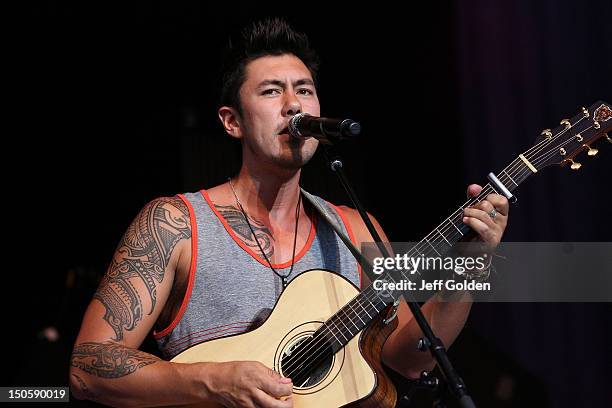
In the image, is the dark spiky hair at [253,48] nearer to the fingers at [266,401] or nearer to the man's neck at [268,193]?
the man's neck at [268,193]

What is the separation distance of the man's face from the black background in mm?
885

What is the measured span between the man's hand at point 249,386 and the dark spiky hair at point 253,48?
96 centimetres

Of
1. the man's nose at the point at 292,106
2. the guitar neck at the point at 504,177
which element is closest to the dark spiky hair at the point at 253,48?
the man's nose at the point at 292,106

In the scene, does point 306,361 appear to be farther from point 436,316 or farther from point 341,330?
point 436,316

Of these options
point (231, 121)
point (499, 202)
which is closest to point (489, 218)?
point (499, 202)

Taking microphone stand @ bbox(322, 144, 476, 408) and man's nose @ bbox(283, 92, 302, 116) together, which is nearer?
microphone stand @ bbox(322, 144, 476, 408)

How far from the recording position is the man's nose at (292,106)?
2.57m

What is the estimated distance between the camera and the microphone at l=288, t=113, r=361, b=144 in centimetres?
207

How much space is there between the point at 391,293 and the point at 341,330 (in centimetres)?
19

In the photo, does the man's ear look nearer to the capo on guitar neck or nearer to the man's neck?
the man's neck

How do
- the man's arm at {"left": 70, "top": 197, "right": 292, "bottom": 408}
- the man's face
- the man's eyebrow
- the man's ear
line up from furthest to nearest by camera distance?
the man's ear → the man's eyebrow → the man's face → the man's arm at {"left": 70, "top": 197, "right": 292, "bottom": 408}

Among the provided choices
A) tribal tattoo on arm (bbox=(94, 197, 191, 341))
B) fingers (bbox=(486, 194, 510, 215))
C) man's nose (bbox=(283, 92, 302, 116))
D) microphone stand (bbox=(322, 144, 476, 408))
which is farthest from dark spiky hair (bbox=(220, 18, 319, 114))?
fingers (bbox=(486, 194, 510, 215))

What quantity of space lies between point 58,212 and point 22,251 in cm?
27

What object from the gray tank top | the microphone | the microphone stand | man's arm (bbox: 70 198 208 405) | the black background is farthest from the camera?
the black background
